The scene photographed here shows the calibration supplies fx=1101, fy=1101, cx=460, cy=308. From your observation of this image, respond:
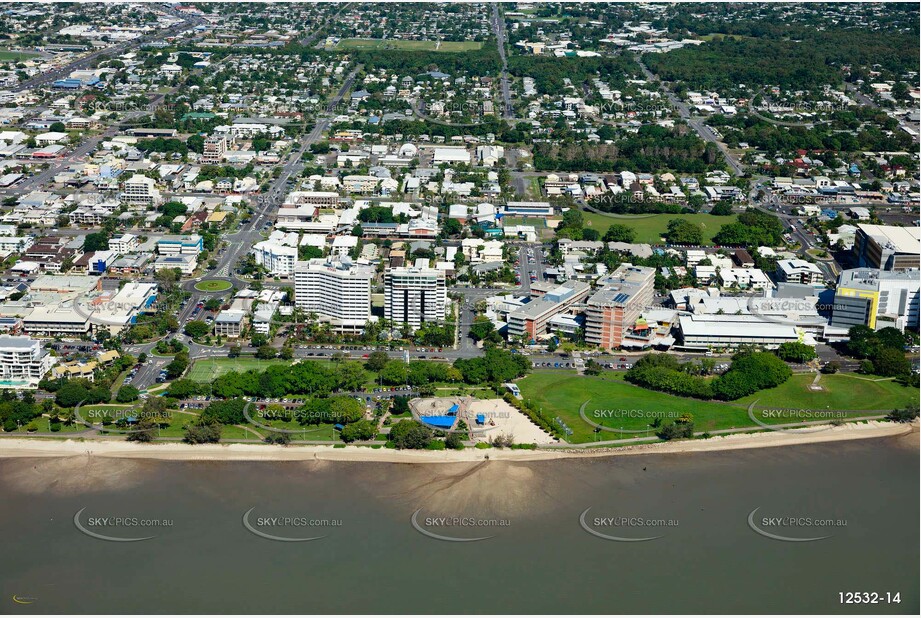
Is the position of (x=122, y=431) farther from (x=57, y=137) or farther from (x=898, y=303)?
(x=57, y=137)

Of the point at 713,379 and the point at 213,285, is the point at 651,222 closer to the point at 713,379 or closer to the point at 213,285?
Result: the point at 713,379

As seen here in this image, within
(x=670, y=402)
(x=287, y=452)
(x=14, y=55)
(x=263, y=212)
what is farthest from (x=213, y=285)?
(x=14, y=55)

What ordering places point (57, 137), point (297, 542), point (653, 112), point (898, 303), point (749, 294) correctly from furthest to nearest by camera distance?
point (653, 112), point (57, 137), point (749, 294), point (898, 303), point (297, 542)

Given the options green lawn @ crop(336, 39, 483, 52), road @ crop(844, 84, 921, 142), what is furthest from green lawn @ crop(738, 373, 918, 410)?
green lawn @ crop(336, 39, 483, 52)

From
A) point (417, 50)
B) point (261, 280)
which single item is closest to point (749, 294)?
point (261, 280)

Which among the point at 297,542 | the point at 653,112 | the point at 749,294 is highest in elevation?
the point at 653,112

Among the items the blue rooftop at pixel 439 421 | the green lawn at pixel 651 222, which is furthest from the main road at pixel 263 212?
the green lawn at pixel 651 222
